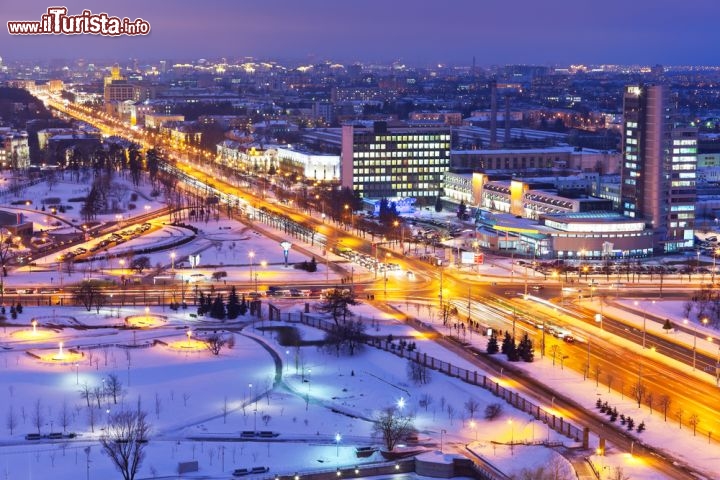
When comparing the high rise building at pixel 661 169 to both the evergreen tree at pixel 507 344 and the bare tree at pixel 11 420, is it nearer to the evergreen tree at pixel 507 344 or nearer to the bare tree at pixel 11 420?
the evergreen tree at pixel 507 344

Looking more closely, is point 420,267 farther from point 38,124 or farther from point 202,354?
point 38,124

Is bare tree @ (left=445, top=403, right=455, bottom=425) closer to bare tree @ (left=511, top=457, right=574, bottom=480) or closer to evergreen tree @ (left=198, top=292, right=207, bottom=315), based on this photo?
bare tree @ (left=511, top=457, right=574, bottom=480)

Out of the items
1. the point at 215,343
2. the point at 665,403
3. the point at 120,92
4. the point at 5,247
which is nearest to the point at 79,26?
the point at 5,247

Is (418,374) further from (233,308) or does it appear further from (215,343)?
(233,308)

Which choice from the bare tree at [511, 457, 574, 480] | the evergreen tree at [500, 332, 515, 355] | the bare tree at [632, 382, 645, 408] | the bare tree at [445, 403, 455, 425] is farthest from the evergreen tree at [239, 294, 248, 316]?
the bare tree at [511, 457, 574, 480]

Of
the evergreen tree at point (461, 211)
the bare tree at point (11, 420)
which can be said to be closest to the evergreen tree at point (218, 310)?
the bare tree at point (11, 420)

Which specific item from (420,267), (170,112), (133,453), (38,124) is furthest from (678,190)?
(170,112)
